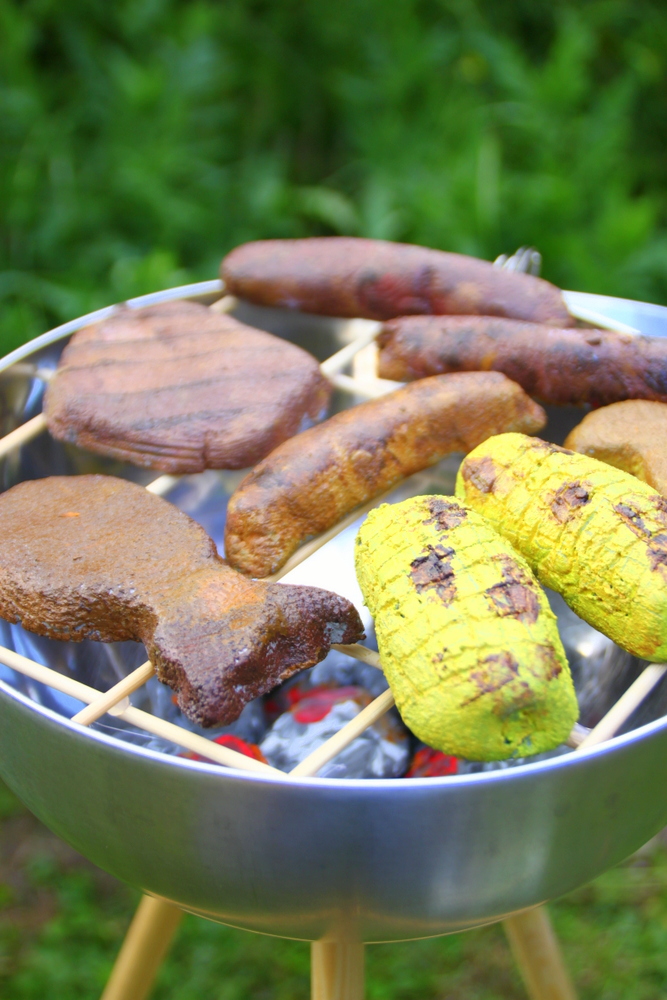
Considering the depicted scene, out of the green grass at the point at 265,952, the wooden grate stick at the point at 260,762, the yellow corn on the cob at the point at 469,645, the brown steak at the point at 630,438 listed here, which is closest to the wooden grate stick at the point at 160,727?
the wooden grate stick at the point at 260,762

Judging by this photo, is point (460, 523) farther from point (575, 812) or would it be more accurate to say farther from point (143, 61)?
point (143, 61)

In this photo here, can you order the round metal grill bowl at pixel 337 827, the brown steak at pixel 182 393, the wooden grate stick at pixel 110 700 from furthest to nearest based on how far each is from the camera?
the brown steak at pixel 182 393
the wooden grate stick at pixel 110 700
the round metal grill bowl at pixel 337 827

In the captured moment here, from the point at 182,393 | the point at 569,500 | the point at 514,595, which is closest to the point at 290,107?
the point at 182,393

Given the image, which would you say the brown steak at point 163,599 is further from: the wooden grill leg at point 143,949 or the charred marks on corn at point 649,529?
the wooden grill leg at point 143,949

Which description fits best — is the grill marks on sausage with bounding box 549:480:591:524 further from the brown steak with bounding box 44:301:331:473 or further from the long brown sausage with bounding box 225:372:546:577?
the brown steak with bounding box 44:301:331:473

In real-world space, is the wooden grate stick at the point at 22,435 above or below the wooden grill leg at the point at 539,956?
above

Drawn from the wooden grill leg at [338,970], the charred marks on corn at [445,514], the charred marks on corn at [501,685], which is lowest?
the wooden grill leg at [338,970]

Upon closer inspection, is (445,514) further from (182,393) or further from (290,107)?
(290,107)

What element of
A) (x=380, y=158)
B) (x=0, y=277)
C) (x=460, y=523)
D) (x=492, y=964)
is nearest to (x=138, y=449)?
(x=460, y=523)
